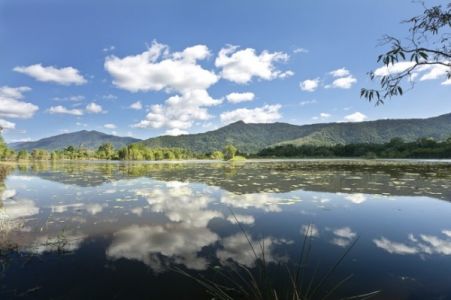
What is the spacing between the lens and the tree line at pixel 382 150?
289ft

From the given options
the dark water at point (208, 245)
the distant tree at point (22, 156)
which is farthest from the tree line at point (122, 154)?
the dark water at point (208, 245)

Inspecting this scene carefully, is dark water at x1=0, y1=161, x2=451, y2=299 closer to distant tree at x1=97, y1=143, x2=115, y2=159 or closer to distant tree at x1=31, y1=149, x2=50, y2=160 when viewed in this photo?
distant tree at x1=97, y1=143, x2=115, y2=159

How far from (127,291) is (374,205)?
11.0 m

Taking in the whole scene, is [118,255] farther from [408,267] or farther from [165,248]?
[408,267]

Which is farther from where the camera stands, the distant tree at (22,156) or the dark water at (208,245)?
the distant tree at (22,156)

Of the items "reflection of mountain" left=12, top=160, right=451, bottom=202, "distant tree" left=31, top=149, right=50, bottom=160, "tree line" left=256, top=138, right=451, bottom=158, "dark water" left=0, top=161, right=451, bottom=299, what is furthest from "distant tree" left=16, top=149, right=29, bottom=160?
"dark water" left=0, top=161, right=451, bottom=299

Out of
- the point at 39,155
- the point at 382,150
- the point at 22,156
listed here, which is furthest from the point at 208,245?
the point at 39,155

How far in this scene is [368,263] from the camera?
19.7ft

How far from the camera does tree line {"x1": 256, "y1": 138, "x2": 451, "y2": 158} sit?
88.1 metres

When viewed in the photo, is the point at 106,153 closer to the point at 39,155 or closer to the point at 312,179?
the point at 39,155

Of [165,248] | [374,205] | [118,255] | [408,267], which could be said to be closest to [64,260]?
[118,255]

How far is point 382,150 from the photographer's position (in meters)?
106

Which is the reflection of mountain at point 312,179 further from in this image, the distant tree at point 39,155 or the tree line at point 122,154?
the distant tree at point 39,155

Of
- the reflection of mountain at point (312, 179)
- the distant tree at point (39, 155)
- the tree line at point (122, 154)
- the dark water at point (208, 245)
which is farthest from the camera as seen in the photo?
the distant tree at point (39, 155)
